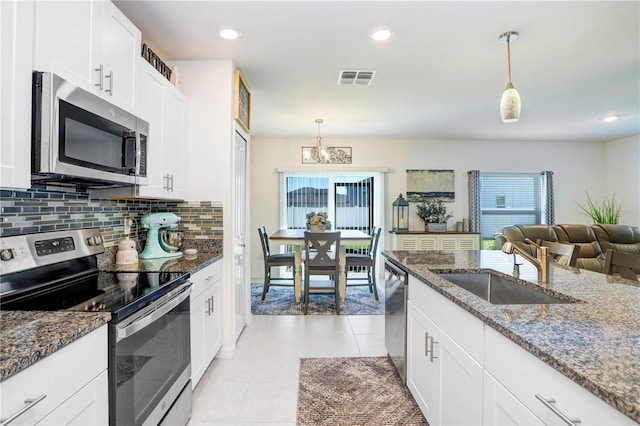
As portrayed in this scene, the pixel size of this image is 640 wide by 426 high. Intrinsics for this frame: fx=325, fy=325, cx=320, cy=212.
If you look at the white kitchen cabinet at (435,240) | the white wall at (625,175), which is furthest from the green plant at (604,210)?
the white kitchen cabinet at (435,240)

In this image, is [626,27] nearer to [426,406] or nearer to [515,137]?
[426,406]

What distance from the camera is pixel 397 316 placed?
228 centimetres

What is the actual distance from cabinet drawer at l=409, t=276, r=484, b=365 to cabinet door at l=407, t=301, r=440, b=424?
3.2 inches

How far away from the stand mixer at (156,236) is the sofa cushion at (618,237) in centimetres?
519

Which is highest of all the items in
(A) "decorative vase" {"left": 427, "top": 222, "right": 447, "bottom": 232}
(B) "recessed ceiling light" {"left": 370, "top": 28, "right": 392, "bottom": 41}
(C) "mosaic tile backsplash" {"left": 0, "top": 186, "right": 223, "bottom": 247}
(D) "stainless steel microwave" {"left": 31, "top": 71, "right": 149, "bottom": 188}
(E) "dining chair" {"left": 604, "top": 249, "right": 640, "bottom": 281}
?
(B) "recessed ceiling light" {"left": 370, "top": 28, "right": 392, "bottom": 41}

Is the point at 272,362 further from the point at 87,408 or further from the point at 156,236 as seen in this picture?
the point at 87,408

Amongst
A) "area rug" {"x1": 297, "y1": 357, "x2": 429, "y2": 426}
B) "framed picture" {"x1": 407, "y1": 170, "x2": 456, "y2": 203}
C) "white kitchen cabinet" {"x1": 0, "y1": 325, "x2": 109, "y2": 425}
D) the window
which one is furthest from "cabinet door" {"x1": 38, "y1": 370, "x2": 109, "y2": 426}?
the window

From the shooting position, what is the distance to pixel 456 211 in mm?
5797

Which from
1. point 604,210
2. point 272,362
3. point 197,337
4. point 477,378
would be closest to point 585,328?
point 477,378

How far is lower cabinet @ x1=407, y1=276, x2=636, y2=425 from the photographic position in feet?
2.50

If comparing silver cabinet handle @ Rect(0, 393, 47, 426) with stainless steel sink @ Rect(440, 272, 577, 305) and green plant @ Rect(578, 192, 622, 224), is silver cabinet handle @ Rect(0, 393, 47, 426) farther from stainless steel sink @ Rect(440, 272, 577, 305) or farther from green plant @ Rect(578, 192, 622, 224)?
green plant @ Rect(578, 192, 622, 224)

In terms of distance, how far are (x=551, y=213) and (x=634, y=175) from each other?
135 centimetres

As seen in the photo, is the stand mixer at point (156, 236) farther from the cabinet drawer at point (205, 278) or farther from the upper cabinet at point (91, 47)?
the upper cabinet at point (91, 47)

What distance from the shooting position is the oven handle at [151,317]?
119 centimetres
